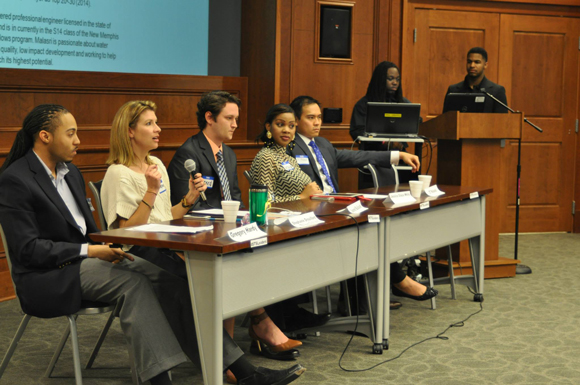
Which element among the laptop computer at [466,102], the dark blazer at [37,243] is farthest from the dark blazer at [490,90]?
the dark blazer at [37,243]

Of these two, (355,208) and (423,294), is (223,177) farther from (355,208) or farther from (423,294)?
(423,294)

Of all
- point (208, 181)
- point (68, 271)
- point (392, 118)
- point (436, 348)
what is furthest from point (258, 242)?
point (392, 118)

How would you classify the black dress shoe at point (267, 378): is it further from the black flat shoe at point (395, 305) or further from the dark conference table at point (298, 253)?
the black flat shoe at point (395, 305)

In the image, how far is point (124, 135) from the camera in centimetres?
317

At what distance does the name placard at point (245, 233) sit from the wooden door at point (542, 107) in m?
5.12

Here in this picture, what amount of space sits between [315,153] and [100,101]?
1.94m

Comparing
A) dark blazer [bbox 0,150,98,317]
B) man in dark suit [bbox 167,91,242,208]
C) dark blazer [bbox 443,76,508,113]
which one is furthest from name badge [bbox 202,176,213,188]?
dark blazer [bbox 443,76,508,113]

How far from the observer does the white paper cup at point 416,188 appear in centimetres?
379

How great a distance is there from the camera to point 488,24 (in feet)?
22.9

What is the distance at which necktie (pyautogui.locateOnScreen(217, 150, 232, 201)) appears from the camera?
371 cm

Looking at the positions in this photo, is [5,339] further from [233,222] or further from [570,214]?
[570,214]

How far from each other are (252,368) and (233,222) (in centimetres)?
60

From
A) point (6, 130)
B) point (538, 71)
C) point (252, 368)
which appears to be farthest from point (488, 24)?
point (252, 368)

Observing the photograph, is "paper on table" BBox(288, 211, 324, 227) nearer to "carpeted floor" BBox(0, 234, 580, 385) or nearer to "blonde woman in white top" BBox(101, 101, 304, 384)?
"blonde woman in white top" BBox(101, 101, 304, 384)
